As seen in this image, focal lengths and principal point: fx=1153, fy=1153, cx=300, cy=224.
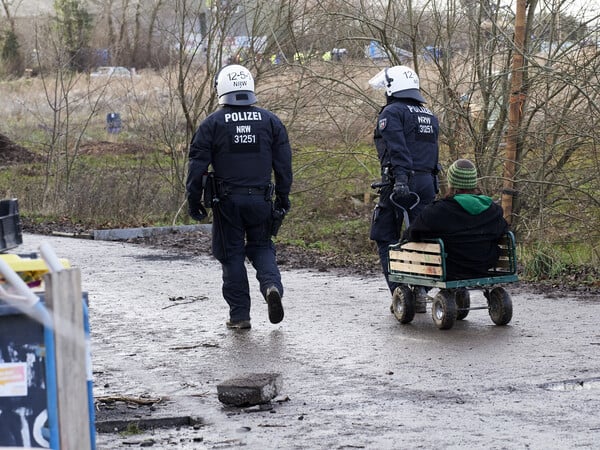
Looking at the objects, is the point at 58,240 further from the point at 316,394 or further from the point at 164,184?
the point at 316,394

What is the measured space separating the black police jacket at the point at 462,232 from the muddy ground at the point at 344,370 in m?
0.50

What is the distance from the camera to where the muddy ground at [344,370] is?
19.0 feet

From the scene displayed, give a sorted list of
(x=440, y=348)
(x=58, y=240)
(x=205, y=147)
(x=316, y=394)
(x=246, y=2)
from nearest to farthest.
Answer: (x=316, y=394) < (x=440, y=348) < (x=205, y=147) < (x=58, y=240) < (x=246, y=2)

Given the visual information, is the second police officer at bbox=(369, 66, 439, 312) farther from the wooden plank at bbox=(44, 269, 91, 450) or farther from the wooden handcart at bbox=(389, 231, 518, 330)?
the wooden plank at bbox=(44, 269, 91, 450)

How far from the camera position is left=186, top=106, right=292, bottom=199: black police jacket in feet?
29.9

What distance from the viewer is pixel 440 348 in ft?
26.6

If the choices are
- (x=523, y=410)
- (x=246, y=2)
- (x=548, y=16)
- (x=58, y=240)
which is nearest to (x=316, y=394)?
(x=523, y=410)

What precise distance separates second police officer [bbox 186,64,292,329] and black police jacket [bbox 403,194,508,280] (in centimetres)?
122

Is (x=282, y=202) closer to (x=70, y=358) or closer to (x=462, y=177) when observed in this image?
(x=462, y=177)

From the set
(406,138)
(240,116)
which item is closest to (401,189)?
(406,138)

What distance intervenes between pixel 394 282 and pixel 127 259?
18.6 feet

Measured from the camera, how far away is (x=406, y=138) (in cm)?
963

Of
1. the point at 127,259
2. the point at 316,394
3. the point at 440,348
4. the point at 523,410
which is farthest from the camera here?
the point at 127,259

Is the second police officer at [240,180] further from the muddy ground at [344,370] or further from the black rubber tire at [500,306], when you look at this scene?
the black rubber tire at [500,306]
